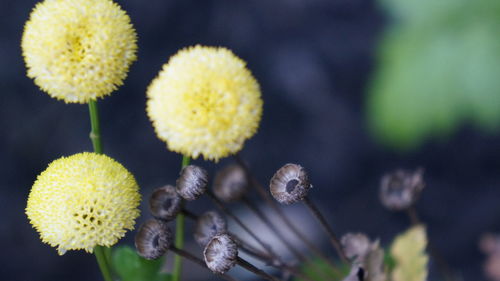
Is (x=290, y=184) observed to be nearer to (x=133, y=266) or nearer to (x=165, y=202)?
(x=165, y=202)

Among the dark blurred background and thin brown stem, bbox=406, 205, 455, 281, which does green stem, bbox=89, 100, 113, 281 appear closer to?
thin brown stem, bbox=406, 205, 455, 281

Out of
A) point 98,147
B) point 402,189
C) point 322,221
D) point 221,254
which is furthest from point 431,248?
point 98,147

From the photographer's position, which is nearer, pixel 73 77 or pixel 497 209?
pixel 73 77

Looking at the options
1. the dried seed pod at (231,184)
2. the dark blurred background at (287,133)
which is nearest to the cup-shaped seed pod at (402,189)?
the dried seed pod at (231,184)

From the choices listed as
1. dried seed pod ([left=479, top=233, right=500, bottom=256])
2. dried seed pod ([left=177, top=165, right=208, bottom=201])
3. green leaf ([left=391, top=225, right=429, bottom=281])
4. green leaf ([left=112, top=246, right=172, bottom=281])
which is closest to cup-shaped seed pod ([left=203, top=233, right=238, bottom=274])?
dried seed pod ([left=177, top=165, right=208, bottom=201])

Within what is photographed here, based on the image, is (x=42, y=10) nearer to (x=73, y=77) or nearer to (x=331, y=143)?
(x=73, y=77)

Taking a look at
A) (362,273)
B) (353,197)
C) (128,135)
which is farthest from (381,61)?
(362,273)

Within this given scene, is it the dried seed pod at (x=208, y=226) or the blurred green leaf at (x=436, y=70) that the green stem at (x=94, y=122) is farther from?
the blurred green leaf at (x=436, y=70)
